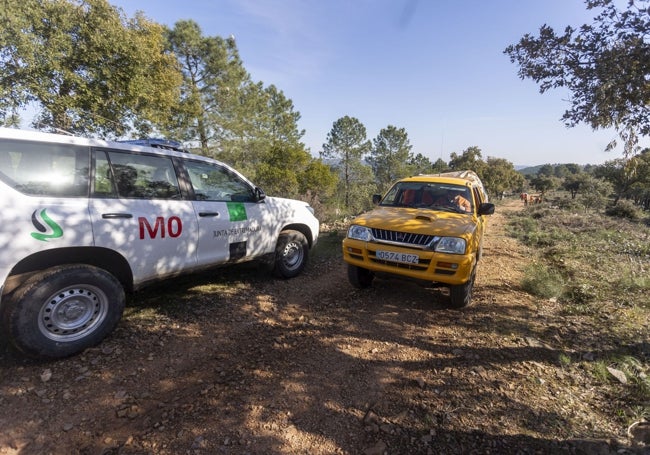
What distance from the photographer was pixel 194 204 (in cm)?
378

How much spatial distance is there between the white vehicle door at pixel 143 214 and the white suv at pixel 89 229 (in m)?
0.01

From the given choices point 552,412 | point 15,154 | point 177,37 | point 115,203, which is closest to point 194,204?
point 115,203

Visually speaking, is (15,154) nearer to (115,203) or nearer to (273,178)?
(115,203)

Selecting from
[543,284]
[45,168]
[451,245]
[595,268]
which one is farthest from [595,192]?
[45,168]

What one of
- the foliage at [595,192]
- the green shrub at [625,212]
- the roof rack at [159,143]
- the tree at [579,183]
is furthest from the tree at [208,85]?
the tree at [579,183]

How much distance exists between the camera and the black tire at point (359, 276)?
182 inches

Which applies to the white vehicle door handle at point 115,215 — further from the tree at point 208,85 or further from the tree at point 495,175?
the tree at point 495,175

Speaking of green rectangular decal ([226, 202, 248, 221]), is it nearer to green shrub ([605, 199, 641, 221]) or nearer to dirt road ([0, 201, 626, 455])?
dirt road ([0, 201, 626, 455])

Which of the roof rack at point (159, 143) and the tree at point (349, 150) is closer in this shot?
the roof rack at point (159, 143)

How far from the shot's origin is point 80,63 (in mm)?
8492

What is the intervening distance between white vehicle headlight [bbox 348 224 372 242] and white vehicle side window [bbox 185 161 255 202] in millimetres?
1568

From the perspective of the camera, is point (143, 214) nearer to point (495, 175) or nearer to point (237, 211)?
point (237, 211)

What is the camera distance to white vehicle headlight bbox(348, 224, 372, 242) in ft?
13.7

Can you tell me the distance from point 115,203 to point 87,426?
1957 millimetres
